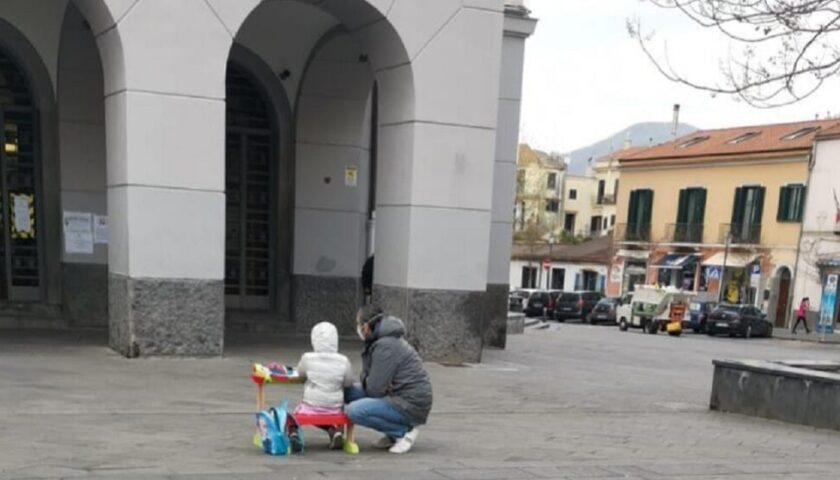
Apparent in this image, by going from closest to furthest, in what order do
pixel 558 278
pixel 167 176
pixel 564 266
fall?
pixel 167 176 → pixel 564 266 → pixel 558 278

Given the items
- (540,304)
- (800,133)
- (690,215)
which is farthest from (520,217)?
(800,133)

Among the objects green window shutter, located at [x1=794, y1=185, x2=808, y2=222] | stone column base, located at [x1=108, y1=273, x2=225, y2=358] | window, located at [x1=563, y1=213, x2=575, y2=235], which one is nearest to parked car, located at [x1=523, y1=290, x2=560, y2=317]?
green window shutter, located at [x1=794, y1=185, x2=808, y2=222]

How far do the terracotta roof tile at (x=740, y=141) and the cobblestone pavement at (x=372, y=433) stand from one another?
31.1 meters

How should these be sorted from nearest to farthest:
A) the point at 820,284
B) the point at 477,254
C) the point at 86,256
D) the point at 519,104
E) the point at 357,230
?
1. the point at 477,254
2. the point at 86,256
3. the point at 357,230
4. the point at 519,104
5. the point at 820,284

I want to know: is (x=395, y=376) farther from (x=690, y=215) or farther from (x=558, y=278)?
(x=558, y=278)

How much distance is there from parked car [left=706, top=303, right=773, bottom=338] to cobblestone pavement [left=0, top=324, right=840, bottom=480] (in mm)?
22845

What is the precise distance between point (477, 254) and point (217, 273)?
142 inches

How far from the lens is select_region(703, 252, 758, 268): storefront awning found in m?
40.1

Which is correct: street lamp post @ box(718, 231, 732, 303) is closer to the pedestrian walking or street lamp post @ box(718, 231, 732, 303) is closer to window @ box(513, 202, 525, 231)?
the pedestrian walking

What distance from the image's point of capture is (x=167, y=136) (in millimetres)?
9859

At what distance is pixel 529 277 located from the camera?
6166 centimetres

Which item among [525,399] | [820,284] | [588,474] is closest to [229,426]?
[588,474]

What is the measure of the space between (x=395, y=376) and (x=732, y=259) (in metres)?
38.1

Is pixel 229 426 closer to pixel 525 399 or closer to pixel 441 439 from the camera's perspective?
pixel 441 439
